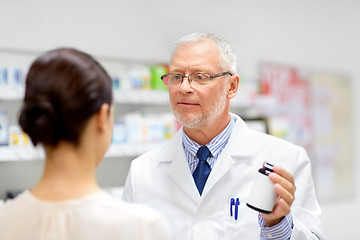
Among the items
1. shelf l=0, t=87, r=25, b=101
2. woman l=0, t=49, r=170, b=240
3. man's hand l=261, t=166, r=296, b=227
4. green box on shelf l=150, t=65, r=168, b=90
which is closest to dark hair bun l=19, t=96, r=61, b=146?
woman l=0, t=49, r=170, b=240

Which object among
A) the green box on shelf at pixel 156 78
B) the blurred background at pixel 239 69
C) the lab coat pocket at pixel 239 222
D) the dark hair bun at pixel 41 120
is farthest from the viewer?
the green box on shelf at pixel 156 78

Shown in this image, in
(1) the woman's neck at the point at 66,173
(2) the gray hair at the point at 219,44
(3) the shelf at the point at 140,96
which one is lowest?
(3) the shelf at the point at 140,96

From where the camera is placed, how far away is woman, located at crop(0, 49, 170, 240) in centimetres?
105

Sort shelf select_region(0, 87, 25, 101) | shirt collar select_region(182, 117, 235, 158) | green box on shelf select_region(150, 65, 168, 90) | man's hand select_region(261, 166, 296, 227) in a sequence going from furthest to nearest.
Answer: green box on shelf select_region(150, 65, 168, 90)
shelf select_region(0, 87, 25, 101)
shirt collar select_region(182, 117, 235, 158)
man's hand select_region(261, 166, 296, 227)

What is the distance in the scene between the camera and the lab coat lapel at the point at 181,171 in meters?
1.88

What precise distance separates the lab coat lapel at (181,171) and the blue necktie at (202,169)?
39 mm

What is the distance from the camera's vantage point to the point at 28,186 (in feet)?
11.0

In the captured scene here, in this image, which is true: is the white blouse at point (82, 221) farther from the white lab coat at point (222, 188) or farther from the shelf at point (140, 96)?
the shelf at point (140, 96)

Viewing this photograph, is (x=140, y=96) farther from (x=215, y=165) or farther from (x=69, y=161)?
(x=69, y=161)

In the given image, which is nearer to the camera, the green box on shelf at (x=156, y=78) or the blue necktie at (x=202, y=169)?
the blue necktie at (x=202, y=169)

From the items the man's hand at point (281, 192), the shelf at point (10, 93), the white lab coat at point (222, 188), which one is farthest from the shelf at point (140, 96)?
the man's hand at point (281, 192)

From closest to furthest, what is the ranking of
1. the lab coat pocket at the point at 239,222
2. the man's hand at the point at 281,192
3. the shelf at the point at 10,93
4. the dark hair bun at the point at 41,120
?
the dark hair bun at the point at 41,120
the man's hand at the point at 281,192
the lab coat pocket at the point at 239,222
the shelf at the point at 10,93

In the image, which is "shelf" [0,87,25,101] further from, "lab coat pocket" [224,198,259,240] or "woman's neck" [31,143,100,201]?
"woman's neck" [31,143,100,201]

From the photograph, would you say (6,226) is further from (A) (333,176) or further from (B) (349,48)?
(B) (349,48)
